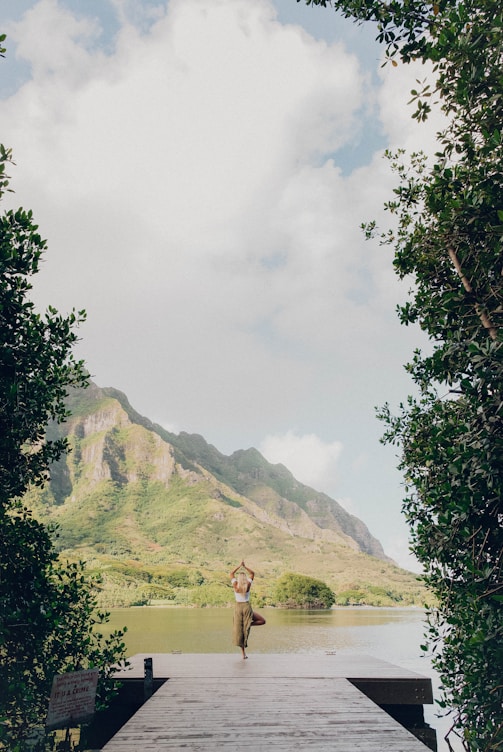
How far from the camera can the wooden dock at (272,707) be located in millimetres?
5934

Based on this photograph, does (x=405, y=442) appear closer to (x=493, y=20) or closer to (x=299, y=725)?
(x=299, y=725)

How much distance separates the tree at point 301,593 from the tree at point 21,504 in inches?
Answer: 2986

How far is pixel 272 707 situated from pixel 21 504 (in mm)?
4444

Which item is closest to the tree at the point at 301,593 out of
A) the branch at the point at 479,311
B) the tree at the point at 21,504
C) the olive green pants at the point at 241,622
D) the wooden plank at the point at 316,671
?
the wooden plank at the point at 316,671

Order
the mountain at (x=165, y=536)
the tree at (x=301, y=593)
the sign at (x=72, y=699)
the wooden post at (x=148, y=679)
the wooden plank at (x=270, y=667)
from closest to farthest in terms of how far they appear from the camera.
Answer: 1. the sign at (x=72, y=699)
2. the wooden post at (x=148, y=679)
3. the wooden plank at (x=270, y=667)
4. the tree at (x=301, y=593)
5. the mountain at (x=165, y=536)

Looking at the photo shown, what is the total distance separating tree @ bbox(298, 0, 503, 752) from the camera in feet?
16.3

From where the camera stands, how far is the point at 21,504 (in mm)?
7230

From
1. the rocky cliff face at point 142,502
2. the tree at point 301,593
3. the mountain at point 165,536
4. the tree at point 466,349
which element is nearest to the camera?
the tree at point 466,349

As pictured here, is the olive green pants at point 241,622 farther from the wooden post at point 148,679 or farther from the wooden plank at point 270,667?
the wooden post at point 148,679

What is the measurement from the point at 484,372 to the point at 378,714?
5004 millimetres

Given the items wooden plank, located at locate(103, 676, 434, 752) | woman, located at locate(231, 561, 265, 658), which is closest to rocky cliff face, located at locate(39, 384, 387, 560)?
woman, located at locate(231, 561, 265, 658)

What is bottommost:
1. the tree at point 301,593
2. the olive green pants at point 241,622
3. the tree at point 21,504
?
the tree at point 301,593

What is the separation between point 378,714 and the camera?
7059 mm

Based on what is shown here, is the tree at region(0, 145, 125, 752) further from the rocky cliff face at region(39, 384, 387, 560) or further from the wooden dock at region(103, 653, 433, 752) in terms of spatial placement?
the rocky cliff face at region(39, 384, 387, 560)
